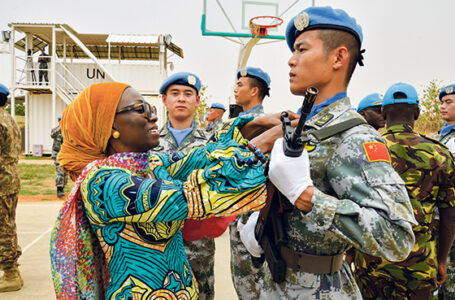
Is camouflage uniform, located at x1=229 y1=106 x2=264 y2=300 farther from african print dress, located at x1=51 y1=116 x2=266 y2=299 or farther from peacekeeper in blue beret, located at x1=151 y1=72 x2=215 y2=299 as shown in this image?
african print dress, located at x1=51 y1=116 x2=266 y2=299

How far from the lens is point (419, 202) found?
8.20 feet

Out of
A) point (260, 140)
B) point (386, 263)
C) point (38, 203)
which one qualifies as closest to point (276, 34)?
point (38, 203)

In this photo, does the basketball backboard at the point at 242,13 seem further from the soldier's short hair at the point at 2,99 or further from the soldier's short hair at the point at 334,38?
the soldier's short hair at the point at 334,38

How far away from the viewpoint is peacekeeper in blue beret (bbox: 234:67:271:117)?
154 inches

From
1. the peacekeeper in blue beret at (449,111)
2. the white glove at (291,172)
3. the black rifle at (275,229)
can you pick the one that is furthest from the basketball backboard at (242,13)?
the white glove at (291,172)

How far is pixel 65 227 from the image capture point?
1.49 meters

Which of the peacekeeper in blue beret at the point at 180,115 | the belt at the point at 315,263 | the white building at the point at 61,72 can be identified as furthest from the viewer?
the white building at the point at 61,72

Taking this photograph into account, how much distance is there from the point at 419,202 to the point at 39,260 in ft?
15.7

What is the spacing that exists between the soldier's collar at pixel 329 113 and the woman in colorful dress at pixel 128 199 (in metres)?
0.24

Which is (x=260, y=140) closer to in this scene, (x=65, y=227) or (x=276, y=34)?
(x=65, y=227)

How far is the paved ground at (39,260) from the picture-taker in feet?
12.3

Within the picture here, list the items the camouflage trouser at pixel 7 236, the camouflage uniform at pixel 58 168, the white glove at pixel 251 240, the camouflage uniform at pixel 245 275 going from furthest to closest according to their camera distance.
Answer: the camouflage uniform at pixel 58 168 → the camouflage trouser at pixel 7 236 → the camouflage uniform at pixel 245 275 → the white glove at pixel 251 240

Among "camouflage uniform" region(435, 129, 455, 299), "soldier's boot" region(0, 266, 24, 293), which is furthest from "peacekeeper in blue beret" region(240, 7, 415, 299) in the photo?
"soldier's boot" region(0, 266, 24, 293)

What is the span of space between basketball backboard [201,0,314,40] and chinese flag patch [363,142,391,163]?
9.19m
